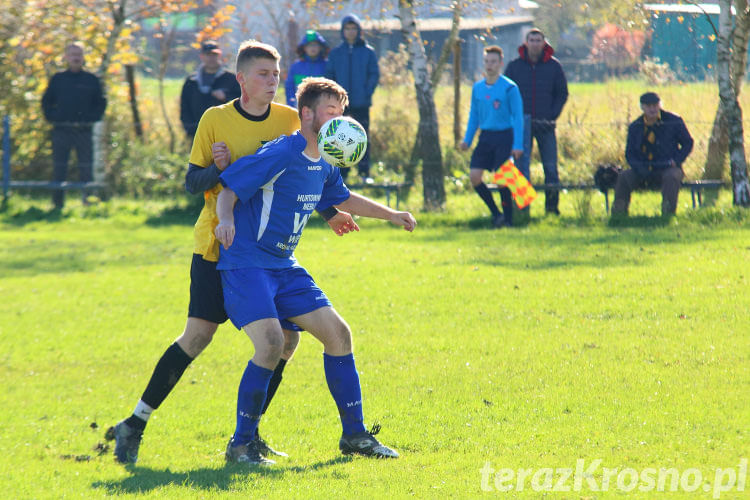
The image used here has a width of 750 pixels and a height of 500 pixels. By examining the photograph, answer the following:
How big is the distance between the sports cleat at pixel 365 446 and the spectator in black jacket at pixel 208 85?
9616mm

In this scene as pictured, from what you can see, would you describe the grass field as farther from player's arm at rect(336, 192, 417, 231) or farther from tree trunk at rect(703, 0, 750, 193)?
tree trunk at rect(703, 0, 750, 193)

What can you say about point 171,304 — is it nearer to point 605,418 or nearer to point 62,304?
point 62,304

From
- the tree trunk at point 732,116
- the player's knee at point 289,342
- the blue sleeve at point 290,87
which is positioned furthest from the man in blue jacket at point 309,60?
the player's knee at point 289,342

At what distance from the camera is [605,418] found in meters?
5.56

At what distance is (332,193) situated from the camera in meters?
5.80

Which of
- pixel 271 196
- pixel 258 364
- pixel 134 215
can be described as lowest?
pixel 134 215

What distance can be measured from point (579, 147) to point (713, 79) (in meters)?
3.99

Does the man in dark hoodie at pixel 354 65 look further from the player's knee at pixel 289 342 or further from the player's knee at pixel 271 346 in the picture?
the player's knee at pixel 271 346

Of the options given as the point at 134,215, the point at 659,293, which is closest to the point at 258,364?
the point at 659,293

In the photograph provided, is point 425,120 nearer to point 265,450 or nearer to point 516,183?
point 516,183

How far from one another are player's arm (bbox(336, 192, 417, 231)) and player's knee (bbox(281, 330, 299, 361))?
0.79m

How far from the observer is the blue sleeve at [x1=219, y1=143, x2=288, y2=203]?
5.23 m

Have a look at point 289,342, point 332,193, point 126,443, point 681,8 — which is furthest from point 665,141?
point 126,443

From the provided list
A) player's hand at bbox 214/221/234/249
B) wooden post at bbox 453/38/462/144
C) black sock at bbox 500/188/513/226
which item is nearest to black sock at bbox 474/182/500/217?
black sock at bbox 500/188/513/226
